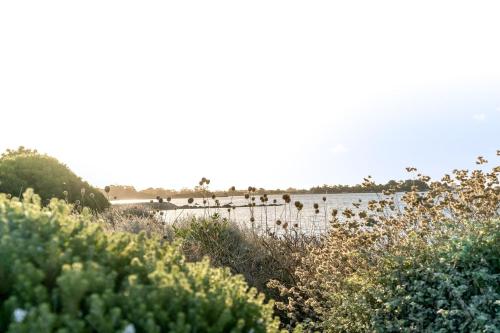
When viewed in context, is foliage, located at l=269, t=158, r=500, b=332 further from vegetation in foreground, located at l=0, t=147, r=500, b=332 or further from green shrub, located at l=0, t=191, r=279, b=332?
green shrub, located at l=0, t=191, r=279, b=332

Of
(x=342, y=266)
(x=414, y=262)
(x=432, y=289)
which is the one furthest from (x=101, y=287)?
(x=342, y=266)

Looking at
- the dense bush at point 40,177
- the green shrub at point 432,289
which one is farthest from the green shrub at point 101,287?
the dense bush at point 40,177

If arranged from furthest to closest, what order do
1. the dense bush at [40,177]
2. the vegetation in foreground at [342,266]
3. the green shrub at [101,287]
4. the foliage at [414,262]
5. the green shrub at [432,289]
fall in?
the dense bush at [40,177]
the foliage at [414,262]
the green shrub at [432,289]
the vegetation in foreground at [342,266]
the green shrub at [101,287]

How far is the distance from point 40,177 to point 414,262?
1536 centimetres

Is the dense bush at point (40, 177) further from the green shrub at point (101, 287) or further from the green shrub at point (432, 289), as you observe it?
the green shrub at point (101, 287)

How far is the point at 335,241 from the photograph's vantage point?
7973 mm

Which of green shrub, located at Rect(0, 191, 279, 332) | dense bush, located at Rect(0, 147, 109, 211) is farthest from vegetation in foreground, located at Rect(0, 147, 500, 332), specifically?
dense bush, located at Rect(0, 147, 109, 211)

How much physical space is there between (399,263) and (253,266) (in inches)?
138

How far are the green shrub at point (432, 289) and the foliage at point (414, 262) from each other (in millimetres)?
11

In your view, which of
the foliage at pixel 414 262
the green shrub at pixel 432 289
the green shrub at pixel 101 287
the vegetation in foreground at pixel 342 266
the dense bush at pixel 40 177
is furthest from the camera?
the dense bush at pixel 40 177

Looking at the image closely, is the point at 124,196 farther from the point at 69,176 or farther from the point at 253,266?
the point at 253,266

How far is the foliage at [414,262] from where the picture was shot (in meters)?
6.07

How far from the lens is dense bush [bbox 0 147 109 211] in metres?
18.7

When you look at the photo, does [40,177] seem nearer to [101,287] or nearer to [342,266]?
[342,266]
